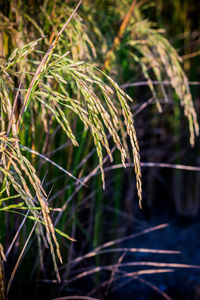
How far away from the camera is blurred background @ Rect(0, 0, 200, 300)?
1301 mm

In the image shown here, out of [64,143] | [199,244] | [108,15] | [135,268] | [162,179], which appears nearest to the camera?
[64,143]

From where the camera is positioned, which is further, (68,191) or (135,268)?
(135,268)

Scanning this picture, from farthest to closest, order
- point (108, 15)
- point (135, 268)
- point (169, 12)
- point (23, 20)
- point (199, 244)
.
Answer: point (169, 12), point (199, 244), point (135, 268), point (108, 15), point (23, 20)

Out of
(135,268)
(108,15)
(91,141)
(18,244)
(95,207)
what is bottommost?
(135,268)

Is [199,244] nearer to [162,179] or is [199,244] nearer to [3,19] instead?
[162,179]

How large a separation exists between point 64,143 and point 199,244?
1.32 m

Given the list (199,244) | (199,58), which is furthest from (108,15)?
(199,244)

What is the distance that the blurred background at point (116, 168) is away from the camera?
1301 millimetres

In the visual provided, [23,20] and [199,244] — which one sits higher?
[23,20]

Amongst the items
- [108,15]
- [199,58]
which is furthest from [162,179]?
[108,15]

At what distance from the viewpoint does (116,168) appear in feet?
5.74

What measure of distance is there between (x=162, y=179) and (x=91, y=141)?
1470 mm

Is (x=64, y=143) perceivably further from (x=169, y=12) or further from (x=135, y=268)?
(x=169, y=12)

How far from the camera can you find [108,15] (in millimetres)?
1799
